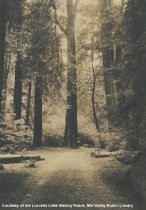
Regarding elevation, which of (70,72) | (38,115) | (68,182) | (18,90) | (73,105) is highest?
(70,72)

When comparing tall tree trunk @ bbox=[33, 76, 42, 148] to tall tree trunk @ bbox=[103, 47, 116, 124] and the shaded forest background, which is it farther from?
tall tree trunk @ bbox=[103, 47, 116, 124]

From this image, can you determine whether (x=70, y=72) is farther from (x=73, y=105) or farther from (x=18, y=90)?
(x=18, y=90)

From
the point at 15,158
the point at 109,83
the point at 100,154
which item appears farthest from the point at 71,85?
the point at 15,158

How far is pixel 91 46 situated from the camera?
10.5m

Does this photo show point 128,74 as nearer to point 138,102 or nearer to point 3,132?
point 138,102

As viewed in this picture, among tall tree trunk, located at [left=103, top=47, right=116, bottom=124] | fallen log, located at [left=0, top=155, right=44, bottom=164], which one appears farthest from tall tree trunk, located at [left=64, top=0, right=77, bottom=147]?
fallen log, located at [left=0, top=155, right=44, bottom=164]

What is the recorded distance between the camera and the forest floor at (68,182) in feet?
23.3

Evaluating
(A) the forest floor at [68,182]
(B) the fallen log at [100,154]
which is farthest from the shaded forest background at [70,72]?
(A) the forest floor at [68,182]

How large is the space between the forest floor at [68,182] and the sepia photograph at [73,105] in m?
0.02

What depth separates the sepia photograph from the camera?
7.54 metres

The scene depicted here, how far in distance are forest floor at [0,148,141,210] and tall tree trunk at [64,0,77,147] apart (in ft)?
4.70

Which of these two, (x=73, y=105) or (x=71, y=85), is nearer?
(x=71, y=85)

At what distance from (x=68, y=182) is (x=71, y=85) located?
4355 mm

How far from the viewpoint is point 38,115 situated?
11180 mm
